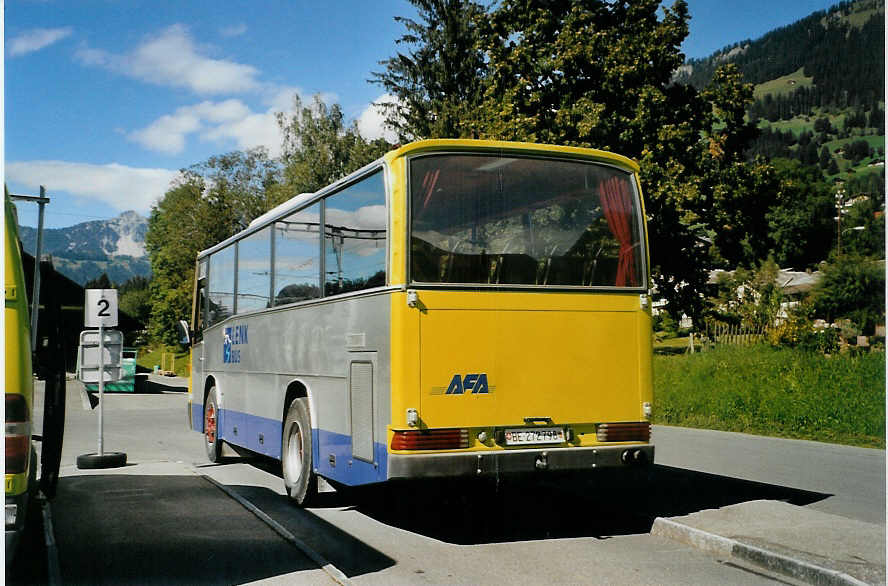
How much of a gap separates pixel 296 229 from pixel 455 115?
28.0 metres

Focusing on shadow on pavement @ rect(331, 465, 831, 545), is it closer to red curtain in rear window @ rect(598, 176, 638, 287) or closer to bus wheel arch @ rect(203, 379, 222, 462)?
red curtain in rear window @ rect(598, 176, 638, 287)

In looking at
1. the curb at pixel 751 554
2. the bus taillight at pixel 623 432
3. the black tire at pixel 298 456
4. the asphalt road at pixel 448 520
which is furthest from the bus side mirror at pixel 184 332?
the curb at pixel 751 554

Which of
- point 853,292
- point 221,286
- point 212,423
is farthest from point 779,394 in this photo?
point 221,286

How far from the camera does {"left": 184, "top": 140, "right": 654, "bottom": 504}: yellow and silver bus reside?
25.7 feet

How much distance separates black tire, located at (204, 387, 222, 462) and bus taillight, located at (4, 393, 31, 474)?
900 cm

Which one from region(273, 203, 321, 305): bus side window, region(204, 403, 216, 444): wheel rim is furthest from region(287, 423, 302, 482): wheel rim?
region(204, 403, 216, 444): wheel rim

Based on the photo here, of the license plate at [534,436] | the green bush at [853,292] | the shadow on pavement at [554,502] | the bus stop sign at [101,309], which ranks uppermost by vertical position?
the green bush at [853,292]

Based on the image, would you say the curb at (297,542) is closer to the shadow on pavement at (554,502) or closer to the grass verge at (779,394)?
the shadow on pavement at (554,502)

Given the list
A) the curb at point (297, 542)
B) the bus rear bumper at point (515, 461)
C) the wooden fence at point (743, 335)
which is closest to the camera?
the curb at point (297, 542)

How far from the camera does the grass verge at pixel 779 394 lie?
15.9 meters

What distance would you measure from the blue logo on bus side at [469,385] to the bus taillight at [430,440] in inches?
13.0

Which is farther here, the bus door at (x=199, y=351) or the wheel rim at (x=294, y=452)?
the bus door at (x=199, y=351)

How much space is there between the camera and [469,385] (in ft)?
26.0

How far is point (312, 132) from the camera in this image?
50969mm
